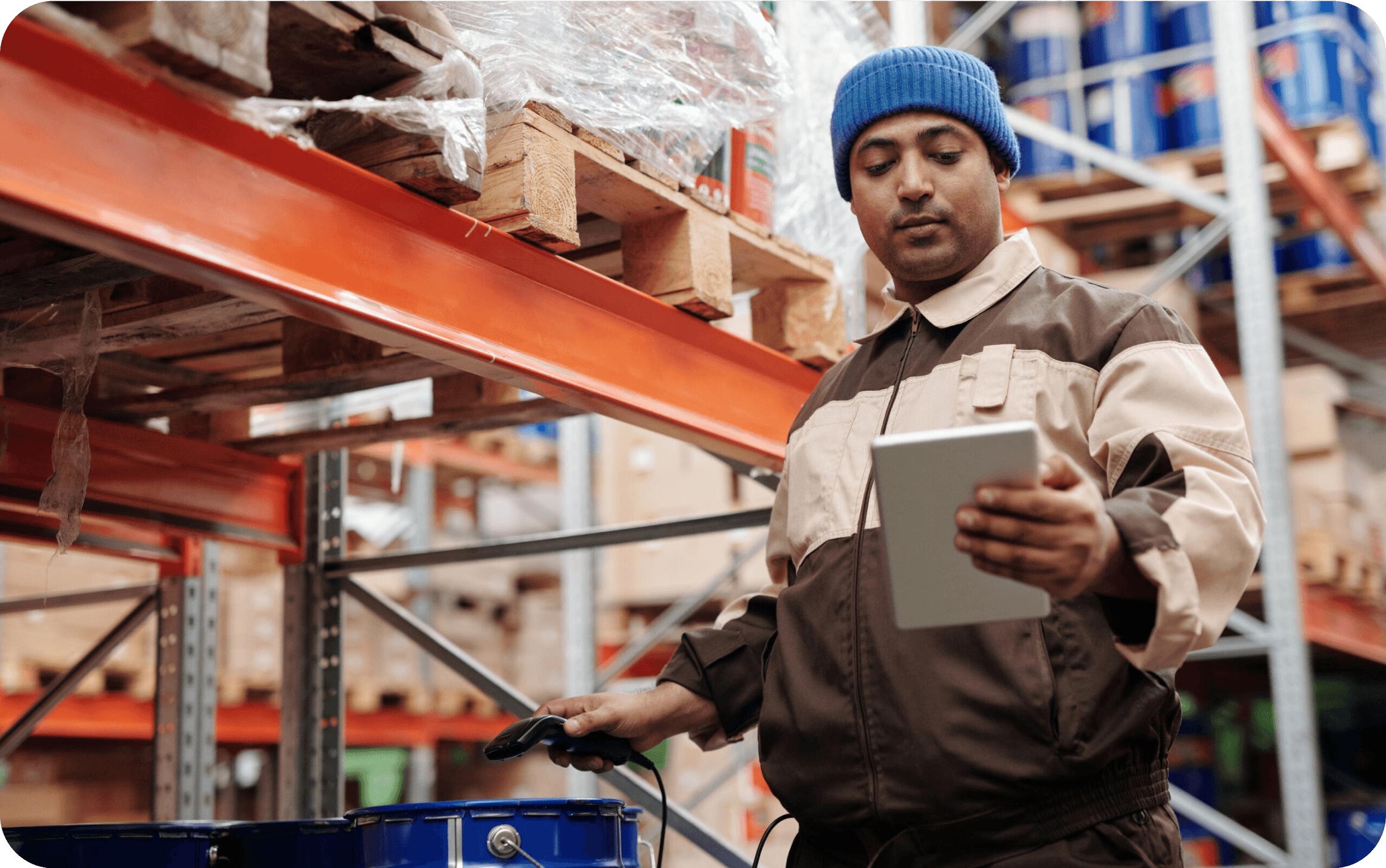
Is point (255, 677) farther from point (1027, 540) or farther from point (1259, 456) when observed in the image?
point (1027, 540)

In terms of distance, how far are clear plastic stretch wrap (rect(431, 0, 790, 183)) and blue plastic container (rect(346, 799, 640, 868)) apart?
106cm

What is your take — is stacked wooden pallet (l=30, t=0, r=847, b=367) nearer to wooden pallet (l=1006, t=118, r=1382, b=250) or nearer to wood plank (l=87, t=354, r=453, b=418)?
wood plank (l=87, t=354, r=453, b=418)

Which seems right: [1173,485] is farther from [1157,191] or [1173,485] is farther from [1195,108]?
[1195,108]

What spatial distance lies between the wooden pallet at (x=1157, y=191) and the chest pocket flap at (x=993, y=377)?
4413 mm

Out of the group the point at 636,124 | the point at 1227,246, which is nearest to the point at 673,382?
the point at 636,124

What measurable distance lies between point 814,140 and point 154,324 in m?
1.59

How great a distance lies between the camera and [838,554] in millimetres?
1865

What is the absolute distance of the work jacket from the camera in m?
1.51

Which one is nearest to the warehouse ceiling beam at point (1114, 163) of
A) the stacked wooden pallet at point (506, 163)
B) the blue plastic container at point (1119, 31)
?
the blue plastic container at point (1119, 31)

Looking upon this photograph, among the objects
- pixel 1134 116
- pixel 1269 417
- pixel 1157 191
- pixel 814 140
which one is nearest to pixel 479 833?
pixel 814 140

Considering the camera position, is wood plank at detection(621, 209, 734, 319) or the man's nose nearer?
the man's nose

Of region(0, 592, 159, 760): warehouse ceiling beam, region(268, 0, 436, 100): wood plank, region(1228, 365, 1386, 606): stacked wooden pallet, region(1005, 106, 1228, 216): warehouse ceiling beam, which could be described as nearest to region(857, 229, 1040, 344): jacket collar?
region(268, 0, 436, 100): wood plank

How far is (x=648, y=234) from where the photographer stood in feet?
7.82

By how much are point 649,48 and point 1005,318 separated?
2.90 ft
